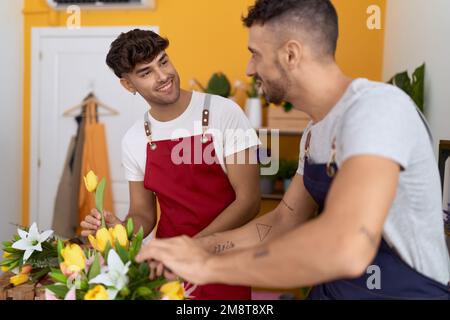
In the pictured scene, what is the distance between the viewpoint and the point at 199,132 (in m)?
1.62

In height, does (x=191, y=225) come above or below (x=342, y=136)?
below

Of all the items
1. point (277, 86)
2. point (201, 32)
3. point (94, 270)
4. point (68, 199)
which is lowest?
point (68, 199)

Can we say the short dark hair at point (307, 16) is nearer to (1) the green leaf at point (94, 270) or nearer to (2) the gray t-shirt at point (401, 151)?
(2) the gray t-shirt at point (401, 151)

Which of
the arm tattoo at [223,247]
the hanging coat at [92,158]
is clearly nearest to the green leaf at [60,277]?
the arm tattoo at [223,247]

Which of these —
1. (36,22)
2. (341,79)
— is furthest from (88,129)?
(341,79)

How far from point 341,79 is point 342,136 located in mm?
211

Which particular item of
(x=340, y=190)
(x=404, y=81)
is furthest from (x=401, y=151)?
(x=404, y=81)

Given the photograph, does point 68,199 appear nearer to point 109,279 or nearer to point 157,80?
point 157,80

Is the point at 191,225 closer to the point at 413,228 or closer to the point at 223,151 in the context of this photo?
the point at 223,151

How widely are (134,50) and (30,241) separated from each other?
0.68 meters

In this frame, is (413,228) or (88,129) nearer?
(413,228)

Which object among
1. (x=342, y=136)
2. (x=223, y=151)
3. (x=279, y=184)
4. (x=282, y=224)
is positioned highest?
(x=342, y=136)

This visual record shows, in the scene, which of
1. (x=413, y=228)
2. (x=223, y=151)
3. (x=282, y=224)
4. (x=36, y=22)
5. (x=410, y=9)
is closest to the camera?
(x=413, y=228)

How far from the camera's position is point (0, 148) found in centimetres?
342
